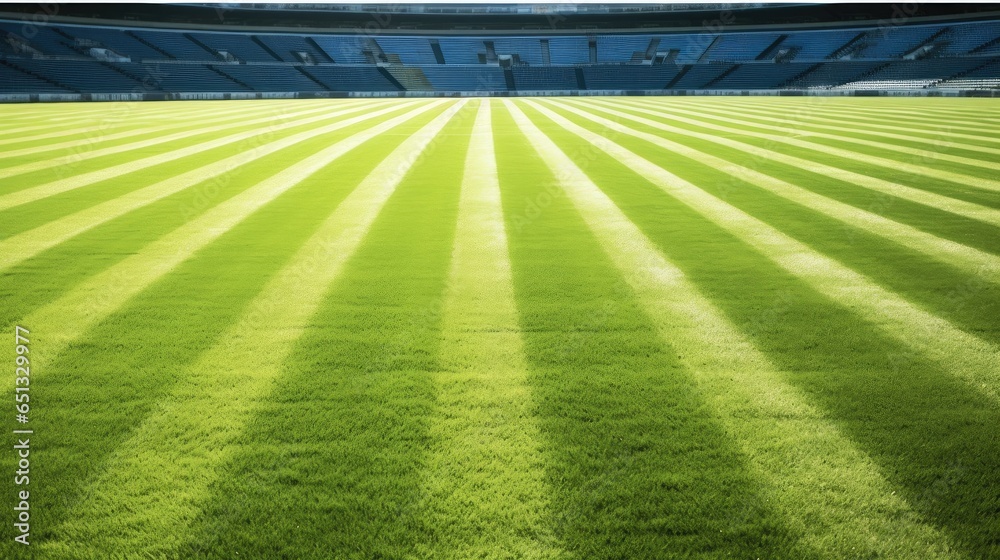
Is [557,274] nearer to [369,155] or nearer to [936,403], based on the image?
[936,403]

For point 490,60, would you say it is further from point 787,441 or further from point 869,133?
point 787,441

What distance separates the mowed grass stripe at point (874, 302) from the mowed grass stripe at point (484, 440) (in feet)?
8.92

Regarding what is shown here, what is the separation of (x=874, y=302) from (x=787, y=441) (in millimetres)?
2336

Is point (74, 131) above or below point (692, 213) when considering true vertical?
above

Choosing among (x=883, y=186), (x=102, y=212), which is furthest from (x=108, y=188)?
(x=883, y=186)

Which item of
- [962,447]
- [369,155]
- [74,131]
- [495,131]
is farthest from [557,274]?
[74,131]

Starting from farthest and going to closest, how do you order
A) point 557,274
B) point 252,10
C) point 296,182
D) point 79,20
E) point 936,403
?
point 252,10 < point 79,20 < point 296,182 < point 557,274 < point 936,403

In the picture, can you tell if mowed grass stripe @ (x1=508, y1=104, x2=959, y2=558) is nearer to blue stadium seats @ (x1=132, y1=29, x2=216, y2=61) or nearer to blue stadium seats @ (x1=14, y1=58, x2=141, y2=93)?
blue stadium seats @ (x1=14, y1=58, x2=141, y2=93)

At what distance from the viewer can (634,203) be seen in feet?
24.6

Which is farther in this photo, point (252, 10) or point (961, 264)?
point (252, 10)

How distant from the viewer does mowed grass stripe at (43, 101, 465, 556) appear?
7.67ft

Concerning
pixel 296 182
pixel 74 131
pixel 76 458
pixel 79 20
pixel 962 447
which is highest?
pixel 79 20

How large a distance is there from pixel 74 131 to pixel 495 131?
40.9 ft

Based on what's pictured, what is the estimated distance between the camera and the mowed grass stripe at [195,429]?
234 cm
